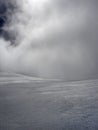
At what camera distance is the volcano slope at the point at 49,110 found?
42.0ft

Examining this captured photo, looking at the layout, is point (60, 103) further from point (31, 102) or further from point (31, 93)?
point (31, 93)

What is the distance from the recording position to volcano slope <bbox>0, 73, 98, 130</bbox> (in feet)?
42.0

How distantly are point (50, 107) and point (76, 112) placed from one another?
7.14 ft

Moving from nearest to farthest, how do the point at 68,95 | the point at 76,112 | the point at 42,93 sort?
the point at 76,112
the point at 68,95
the point at 42,93

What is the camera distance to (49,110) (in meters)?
15.9

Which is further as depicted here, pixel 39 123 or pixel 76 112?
pixel 76 112

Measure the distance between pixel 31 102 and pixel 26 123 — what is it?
5.27 m

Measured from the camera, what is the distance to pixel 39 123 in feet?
43.2

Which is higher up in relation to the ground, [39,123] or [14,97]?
[14,97]

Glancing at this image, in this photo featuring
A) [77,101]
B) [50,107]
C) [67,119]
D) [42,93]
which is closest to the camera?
[67,119]

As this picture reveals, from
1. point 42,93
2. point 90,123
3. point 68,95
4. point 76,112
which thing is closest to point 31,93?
point 42,93

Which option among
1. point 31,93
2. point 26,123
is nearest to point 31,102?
point 31,93

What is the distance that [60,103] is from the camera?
17547 millimetres

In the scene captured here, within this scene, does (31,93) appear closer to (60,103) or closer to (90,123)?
(60,103)
